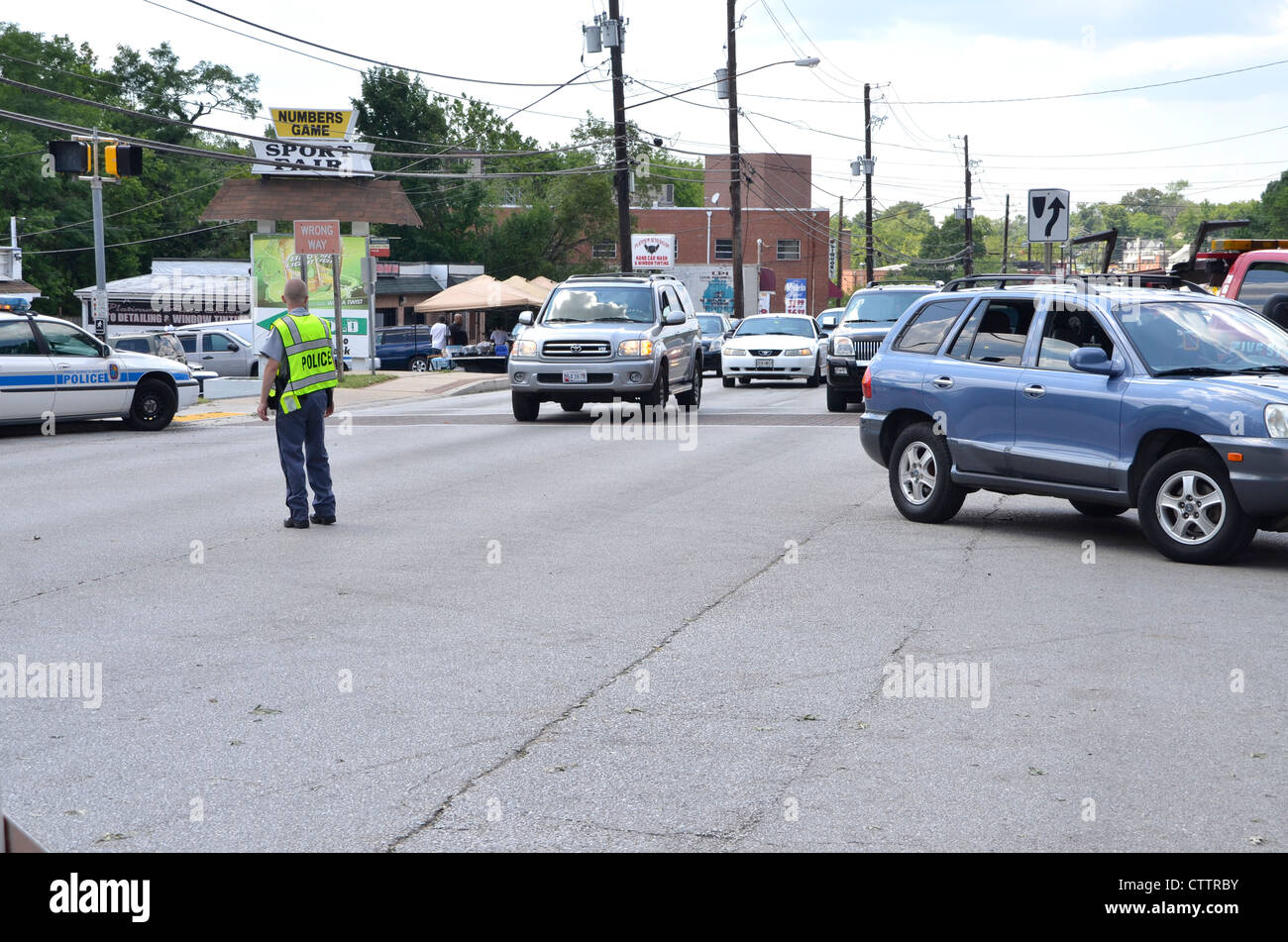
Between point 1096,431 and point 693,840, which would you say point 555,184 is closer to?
point 1096,431

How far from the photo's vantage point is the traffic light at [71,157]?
25797 mm

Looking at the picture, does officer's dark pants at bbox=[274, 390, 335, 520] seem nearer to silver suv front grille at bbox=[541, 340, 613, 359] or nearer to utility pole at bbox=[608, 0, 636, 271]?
silver suv front grille at bbox=[541, 340, 613, 359]

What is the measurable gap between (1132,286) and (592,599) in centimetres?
568

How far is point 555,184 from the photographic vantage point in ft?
255

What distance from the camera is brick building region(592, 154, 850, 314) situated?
89.7m

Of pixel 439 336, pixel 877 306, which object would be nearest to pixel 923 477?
pixel 877 306

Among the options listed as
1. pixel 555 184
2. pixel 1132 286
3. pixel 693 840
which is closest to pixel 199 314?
pixel 555 184

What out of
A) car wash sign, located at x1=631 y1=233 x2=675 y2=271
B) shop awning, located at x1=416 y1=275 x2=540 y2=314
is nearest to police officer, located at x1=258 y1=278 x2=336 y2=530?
shop awning, located at x1=416 y1=275 x2=540 y2=314

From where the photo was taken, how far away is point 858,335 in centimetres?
2269

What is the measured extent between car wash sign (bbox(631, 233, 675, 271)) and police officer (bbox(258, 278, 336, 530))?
118ft

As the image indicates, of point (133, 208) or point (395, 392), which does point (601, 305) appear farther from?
point (133, 208)

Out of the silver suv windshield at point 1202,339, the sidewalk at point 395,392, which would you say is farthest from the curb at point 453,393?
the silver suv windshield at point 1202,339

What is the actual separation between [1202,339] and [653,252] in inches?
1484

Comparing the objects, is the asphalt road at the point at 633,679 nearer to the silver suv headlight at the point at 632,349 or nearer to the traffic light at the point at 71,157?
the silver suv headlight at the point at 632,349
